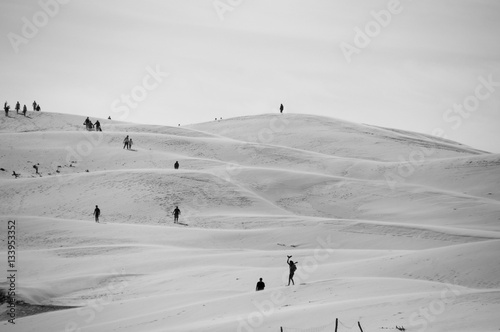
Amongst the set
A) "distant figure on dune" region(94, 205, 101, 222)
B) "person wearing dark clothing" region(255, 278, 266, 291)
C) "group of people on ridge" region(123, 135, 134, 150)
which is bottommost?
"person wearing dark clothing" region(255, 278, 266, 291)

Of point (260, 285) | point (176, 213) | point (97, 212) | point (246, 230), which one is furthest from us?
point (176, 213)

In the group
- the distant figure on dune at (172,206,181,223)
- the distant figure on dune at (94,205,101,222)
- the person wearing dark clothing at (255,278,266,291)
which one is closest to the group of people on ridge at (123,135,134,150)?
the distant figure on dune at (94,205,101,222)

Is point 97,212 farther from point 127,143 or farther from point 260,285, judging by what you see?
point 127,143

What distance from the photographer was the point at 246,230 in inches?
1518

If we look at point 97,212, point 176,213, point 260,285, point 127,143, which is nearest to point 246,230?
point 176,213

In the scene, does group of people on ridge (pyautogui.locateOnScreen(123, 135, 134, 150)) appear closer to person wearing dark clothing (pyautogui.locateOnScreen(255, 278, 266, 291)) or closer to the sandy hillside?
the sandy hillside

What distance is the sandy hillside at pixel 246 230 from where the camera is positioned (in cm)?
2212

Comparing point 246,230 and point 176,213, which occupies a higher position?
point 176,213

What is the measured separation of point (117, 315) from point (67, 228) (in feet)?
53.7

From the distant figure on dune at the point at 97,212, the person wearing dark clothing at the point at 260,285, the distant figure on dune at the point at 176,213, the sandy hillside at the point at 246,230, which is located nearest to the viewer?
the sandy hillside at the point at 246,230

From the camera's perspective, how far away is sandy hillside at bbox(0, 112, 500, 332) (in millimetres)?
22125

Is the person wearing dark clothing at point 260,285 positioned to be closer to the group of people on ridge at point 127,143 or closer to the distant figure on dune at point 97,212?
the distant figure on dune at point 97,212

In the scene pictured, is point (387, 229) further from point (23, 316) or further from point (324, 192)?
point (23, 316)

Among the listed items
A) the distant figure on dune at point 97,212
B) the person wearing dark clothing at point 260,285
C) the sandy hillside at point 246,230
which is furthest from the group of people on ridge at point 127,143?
the person wearing dark clothing at point 260,285
